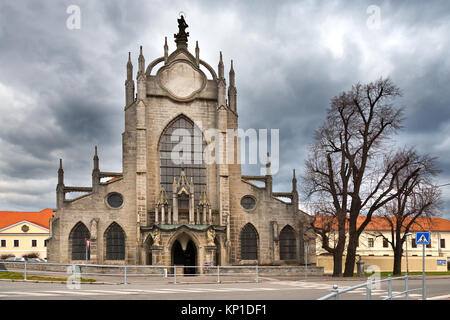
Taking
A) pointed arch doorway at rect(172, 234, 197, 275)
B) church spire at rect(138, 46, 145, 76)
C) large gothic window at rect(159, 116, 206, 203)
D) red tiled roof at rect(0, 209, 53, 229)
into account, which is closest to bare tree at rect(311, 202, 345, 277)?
pointed arch doorway at rect(172, 234, 197, 275)

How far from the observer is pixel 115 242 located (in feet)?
130

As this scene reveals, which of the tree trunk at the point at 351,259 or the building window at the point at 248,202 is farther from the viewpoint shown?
the building window at the point at 248,202

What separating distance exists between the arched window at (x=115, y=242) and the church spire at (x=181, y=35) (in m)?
17.3

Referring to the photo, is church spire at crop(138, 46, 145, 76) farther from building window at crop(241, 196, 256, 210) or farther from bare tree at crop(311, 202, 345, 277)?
bare tree at crop(311, 202, 345, 277)

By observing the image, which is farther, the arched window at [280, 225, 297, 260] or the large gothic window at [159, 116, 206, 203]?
the arched window at [280, 225, 297, 260]

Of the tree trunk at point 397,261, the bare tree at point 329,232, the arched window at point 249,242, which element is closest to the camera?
the bare tree at point 329,232

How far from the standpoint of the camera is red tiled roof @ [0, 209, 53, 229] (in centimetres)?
7588

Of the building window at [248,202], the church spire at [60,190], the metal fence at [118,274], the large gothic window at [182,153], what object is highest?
the large gothic window at [182,153]

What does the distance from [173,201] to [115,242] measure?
5.71m

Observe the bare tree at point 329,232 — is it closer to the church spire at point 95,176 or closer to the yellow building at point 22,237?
the church spire at point 95,176

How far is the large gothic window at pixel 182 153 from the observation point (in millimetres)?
41812

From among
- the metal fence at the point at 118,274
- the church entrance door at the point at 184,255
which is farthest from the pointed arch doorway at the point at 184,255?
the metal fence at the point at 118,274

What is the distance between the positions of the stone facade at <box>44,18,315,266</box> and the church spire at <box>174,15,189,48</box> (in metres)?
1.17

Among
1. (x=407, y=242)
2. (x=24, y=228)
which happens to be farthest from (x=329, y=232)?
(x=24, y=228)
